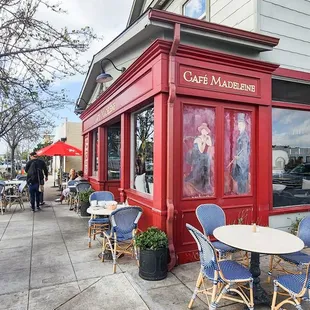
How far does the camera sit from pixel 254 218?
4.97 m

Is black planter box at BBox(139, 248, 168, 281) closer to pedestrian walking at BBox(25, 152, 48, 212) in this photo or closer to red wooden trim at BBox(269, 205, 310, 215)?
red wooden trim at BBox(269, 205, 310, 215)

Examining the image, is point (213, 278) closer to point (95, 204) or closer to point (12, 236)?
point (95, 204)

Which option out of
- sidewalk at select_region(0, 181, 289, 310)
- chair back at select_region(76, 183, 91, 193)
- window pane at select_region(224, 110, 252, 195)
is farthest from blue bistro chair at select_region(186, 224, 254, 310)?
chair back at select_region(76, 183, 91, 193)

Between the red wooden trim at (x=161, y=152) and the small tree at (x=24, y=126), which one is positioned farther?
the small tree at (x=24, y=126)

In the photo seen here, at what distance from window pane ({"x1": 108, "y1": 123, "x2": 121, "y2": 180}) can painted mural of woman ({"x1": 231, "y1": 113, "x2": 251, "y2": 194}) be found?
4.38 metres

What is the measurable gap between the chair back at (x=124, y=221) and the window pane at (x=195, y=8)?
4939mm

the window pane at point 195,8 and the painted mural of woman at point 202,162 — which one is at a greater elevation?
the window pane at point 195,8

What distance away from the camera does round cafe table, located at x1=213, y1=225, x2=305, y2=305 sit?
2719 millimetres

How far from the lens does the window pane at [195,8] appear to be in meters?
6.30

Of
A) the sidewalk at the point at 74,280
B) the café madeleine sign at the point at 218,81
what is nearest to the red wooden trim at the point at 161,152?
the café madeleine sign at the point at 218,81

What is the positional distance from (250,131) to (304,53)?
2371 mm

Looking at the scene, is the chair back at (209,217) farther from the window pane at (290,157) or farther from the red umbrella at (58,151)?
the red umbrella at (58,151)

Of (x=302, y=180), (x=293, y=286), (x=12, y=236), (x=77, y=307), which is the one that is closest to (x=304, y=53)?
(x=302, y=180)

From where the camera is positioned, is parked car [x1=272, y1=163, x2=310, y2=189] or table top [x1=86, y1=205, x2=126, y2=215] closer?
table top [x1=86, y1=205, x2=126, y2=215]
